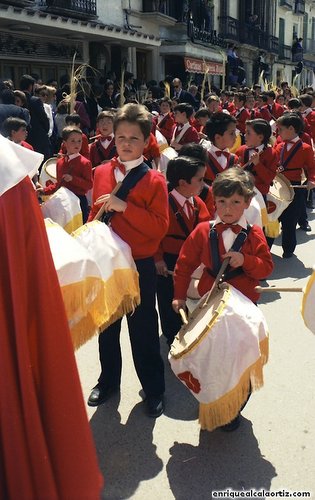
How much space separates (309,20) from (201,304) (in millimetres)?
49353

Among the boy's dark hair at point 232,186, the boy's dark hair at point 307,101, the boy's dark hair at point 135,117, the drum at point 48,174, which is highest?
the boy's dark hair at point 307,101

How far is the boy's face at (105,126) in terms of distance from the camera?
239 inches

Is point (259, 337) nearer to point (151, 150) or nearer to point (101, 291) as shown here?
point (101, 291)

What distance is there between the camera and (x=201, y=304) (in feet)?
8.93

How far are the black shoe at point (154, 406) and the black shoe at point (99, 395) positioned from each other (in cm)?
27

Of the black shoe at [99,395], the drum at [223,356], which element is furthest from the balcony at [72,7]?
the drum at [223,356]

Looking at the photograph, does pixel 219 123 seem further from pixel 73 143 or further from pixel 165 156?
pixel 165 156

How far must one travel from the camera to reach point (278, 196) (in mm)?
5570

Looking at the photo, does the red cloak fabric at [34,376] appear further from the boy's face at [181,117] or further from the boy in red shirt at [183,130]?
the boy's face at [181,117]

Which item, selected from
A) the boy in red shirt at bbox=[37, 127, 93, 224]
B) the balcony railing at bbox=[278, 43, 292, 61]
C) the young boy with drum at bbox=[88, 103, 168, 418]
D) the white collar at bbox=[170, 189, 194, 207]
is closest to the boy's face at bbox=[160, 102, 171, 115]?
the boy in red shirt at bbox=[37, 127, 93, 224]

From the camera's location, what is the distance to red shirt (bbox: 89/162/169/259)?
2.77 metres

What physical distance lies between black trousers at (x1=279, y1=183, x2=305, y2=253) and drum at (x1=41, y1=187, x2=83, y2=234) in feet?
8.71

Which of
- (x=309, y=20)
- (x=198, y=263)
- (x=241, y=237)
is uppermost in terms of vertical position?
(x=309, y=20)

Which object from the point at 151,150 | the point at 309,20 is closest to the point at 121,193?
the point at 151,150
